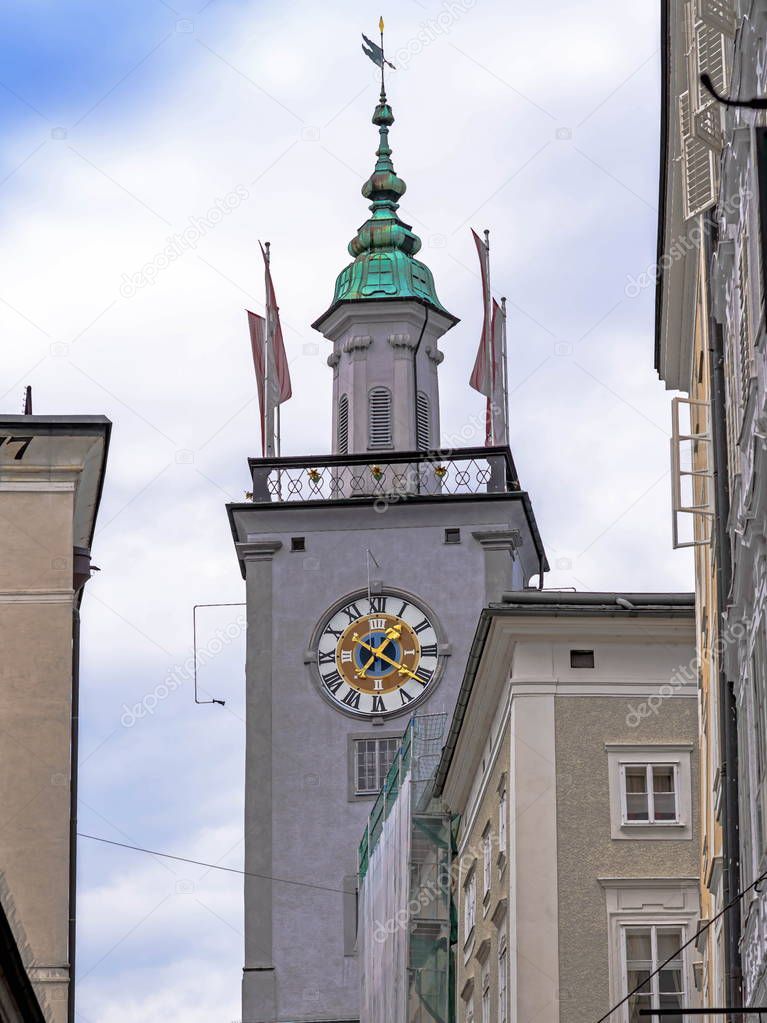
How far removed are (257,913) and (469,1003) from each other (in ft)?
53.5

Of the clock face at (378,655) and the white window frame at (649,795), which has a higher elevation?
the clock face at (378,655)

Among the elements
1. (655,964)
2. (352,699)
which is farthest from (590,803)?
(352,699)

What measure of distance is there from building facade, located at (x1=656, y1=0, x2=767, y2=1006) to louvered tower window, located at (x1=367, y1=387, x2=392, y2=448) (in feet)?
97.5

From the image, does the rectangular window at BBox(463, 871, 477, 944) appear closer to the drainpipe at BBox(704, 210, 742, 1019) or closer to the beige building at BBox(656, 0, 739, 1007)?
the beige building at BBox(656, 0, 739, 1007)

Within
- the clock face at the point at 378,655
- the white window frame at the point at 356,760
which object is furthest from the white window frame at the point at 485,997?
the clock face at the point at 378,655

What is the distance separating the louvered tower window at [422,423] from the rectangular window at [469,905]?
21.8 metres

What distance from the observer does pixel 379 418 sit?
194 feet

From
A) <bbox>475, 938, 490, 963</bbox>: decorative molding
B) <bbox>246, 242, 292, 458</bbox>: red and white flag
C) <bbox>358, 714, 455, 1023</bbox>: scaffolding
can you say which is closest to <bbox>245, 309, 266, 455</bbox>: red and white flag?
<bbox>246, 242, 292, 458</bbox>: red and white flag

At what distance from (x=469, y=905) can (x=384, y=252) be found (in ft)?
91.9

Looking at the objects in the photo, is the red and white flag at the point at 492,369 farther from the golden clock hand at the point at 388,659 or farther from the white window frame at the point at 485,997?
the white window frame at the point at 485,997

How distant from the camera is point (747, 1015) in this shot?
778 inches

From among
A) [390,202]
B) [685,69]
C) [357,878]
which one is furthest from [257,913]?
[685,69]

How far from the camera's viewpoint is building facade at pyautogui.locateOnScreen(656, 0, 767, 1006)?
18344 millimetres

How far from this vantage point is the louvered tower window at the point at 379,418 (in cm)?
5881
